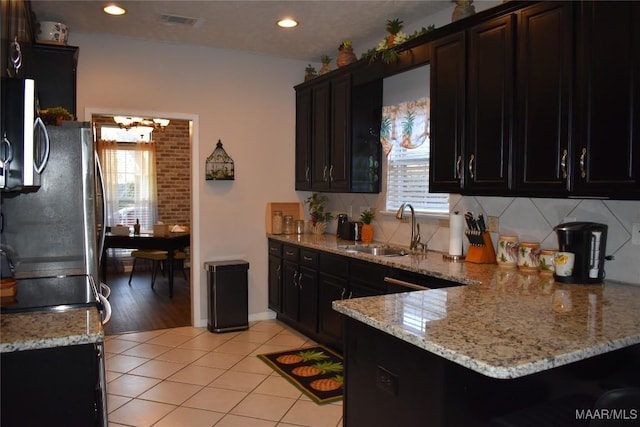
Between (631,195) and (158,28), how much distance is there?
3736 millimetres

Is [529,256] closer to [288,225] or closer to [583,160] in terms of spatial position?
[583,160]

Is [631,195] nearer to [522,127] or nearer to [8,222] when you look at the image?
[522,127]

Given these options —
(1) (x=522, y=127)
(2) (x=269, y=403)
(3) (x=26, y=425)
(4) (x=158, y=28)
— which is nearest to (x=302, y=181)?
(4) (x=158, y=28)

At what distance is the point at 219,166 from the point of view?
4922mm

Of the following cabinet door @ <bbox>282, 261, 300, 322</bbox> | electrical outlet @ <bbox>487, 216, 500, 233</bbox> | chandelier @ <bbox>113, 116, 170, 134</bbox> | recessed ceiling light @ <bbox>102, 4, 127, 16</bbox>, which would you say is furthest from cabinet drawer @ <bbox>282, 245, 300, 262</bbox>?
chandelier @ <bbox>113, 116, 170, 134</bbox>

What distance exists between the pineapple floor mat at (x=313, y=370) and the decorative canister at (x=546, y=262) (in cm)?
150

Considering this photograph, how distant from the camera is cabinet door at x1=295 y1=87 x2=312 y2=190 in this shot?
198 inches

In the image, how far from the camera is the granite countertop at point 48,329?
161 cm

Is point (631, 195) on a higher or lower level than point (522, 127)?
lower

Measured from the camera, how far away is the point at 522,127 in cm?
266

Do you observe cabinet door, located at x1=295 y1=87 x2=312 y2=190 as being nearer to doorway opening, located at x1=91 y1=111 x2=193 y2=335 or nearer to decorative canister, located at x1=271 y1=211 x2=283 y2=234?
decorative canister, located at x1=271 y1=211 x2=283 y2=234

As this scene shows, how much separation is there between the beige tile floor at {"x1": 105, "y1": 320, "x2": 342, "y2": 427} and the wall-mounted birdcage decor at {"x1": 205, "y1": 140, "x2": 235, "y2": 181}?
150 centimetres

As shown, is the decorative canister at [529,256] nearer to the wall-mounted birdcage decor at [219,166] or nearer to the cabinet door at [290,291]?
the cabinet door at [290,291]

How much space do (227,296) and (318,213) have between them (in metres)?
1.24
